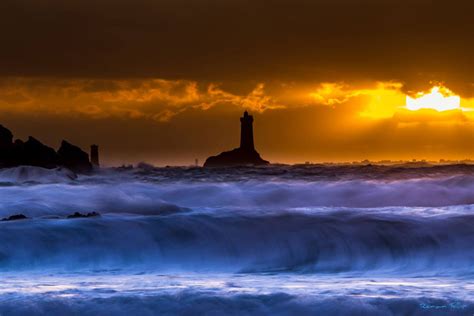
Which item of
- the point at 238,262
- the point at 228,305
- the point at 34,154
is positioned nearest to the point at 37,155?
the point at 34,154

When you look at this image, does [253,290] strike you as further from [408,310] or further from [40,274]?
[40,274]

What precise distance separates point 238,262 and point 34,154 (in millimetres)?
52587

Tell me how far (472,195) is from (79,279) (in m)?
19.8

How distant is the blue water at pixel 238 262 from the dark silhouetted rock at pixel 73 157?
4820 cm

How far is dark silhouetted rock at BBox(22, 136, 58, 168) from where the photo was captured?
60.7m

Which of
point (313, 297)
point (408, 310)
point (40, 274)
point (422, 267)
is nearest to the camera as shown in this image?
point (408, 310)

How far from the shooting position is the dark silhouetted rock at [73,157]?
67625 mm

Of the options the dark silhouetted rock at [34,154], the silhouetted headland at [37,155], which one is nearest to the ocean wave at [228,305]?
the silhouetted headland at [37,155]

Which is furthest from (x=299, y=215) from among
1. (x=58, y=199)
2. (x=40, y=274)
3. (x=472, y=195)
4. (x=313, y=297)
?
(x=472, y=195)

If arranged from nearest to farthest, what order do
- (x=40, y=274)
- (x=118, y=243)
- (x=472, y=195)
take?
(x=40, y=274) → (x=118, y=243) → (x=472, y=195)

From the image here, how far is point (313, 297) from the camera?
27.0 feet

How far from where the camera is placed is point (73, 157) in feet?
228

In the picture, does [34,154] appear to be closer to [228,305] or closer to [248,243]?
[248,243]

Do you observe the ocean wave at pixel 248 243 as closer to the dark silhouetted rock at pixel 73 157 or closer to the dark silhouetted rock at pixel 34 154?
the dark silhouetted rock at pixel 34 154
